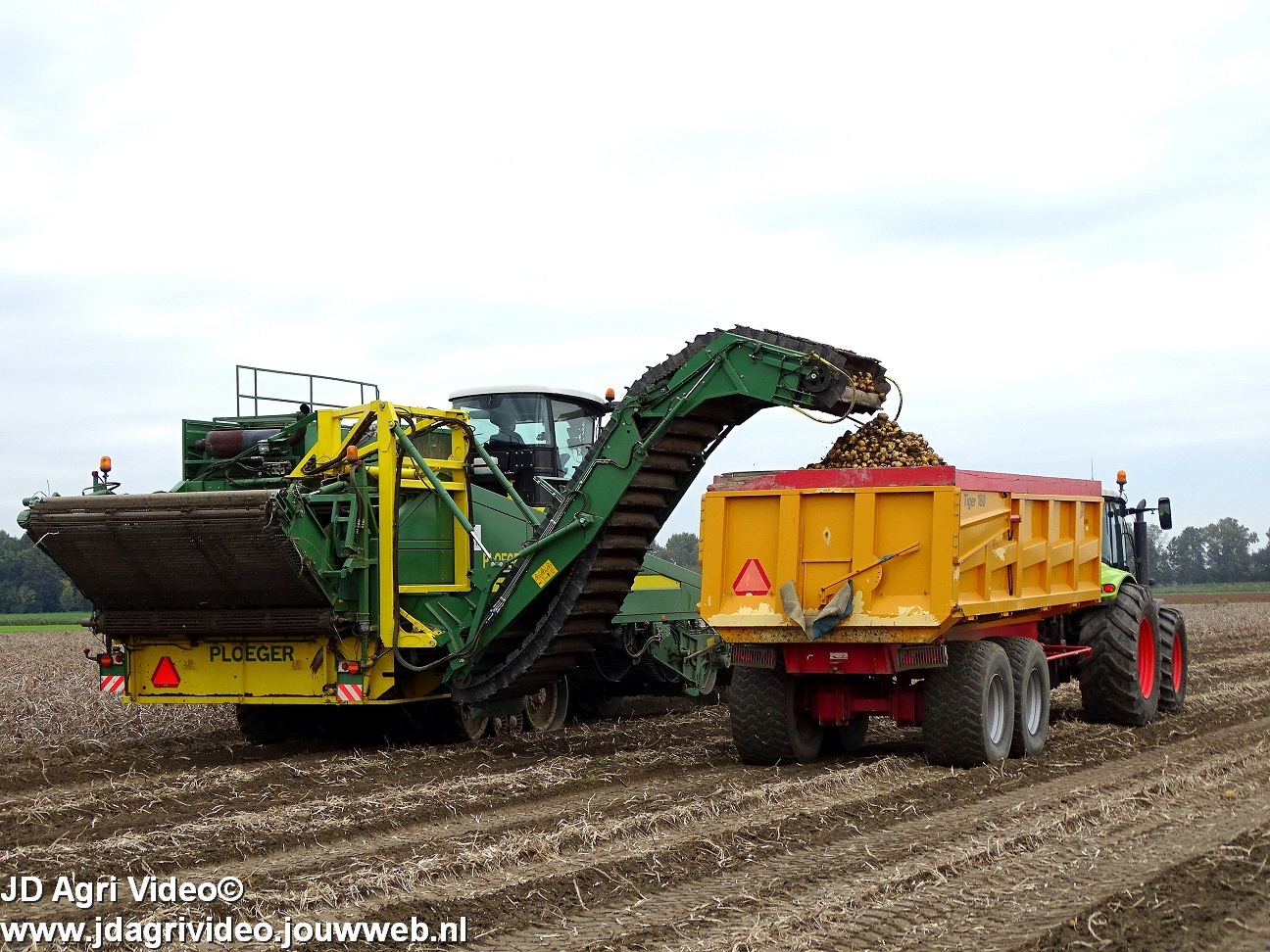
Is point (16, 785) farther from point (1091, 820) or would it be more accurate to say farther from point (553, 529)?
point (1091, 820)

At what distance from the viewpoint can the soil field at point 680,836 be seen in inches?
237

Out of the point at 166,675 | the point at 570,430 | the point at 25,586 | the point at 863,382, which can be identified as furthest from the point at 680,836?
the point at 25,586

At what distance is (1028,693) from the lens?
11.2m

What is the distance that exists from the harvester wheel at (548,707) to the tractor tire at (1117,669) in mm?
4772

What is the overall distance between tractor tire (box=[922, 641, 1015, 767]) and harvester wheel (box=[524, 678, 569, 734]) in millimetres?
4173

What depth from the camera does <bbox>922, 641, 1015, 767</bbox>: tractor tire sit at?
10188mm

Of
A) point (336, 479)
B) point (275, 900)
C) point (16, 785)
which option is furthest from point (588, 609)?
point (275, 900)

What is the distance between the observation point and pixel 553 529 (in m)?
11.8

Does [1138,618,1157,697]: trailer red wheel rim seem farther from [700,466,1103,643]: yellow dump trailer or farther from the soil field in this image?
[700,466,1103,643]: yellow dump trailer

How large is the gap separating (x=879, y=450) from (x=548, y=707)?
4506mm

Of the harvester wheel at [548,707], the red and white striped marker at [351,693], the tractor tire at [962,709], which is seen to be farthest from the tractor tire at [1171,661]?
the red and white striped marker at [351,693]

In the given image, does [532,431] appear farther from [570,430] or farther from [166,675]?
[166,675]

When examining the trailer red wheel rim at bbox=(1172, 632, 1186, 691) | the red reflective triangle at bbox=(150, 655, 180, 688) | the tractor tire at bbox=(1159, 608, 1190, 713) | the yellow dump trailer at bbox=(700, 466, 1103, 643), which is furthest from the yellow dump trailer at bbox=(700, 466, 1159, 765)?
the red reflective triangle at bbox=(150, 655, 180, 688)

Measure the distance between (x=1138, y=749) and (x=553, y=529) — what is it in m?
4.93
